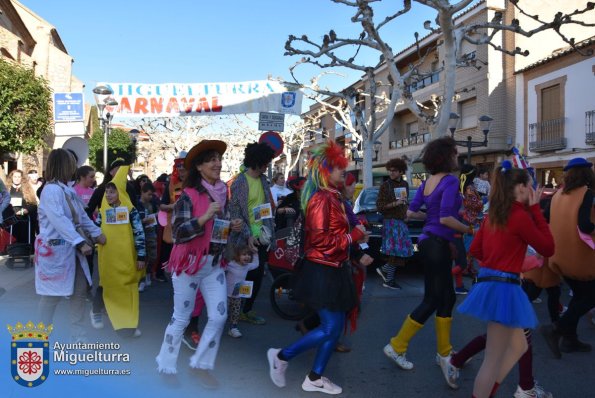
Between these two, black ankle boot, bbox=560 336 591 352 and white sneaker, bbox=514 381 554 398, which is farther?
black ankle boot, bbox=560 336 591 352

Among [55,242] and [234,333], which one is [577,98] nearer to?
[234,333]

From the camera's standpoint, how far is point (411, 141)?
35.0 m

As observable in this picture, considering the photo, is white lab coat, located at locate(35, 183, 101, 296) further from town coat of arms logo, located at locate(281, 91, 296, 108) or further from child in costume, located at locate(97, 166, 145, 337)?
town coat of arms logo, located at locate(281, 91, 296, 108)

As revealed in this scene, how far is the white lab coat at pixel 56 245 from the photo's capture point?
161 inches

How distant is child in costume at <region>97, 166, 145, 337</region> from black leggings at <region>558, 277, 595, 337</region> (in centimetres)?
382

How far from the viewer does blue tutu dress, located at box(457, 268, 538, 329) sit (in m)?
3.09

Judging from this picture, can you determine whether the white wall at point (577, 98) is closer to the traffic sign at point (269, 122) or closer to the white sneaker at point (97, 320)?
the traffic sign at point (269, 122)

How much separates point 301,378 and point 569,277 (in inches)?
98.6

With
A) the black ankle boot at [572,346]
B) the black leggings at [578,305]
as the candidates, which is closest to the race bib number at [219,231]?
the black leggings at [578,305]

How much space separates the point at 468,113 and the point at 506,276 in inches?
1056

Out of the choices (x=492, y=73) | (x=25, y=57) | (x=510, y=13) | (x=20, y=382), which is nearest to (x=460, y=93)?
(x=492, y=73)

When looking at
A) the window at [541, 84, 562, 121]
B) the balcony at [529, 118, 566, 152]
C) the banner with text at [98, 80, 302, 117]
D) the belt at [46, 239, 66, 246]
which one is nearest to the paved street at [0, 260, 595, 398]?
the belt at [46, 239, 66, 246]

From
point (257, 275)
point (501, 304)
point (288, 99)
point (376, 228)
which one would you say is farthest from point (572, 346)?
point (288, 99)

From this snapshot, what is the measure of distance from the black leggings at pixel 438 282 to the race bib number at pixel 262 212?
176cm
